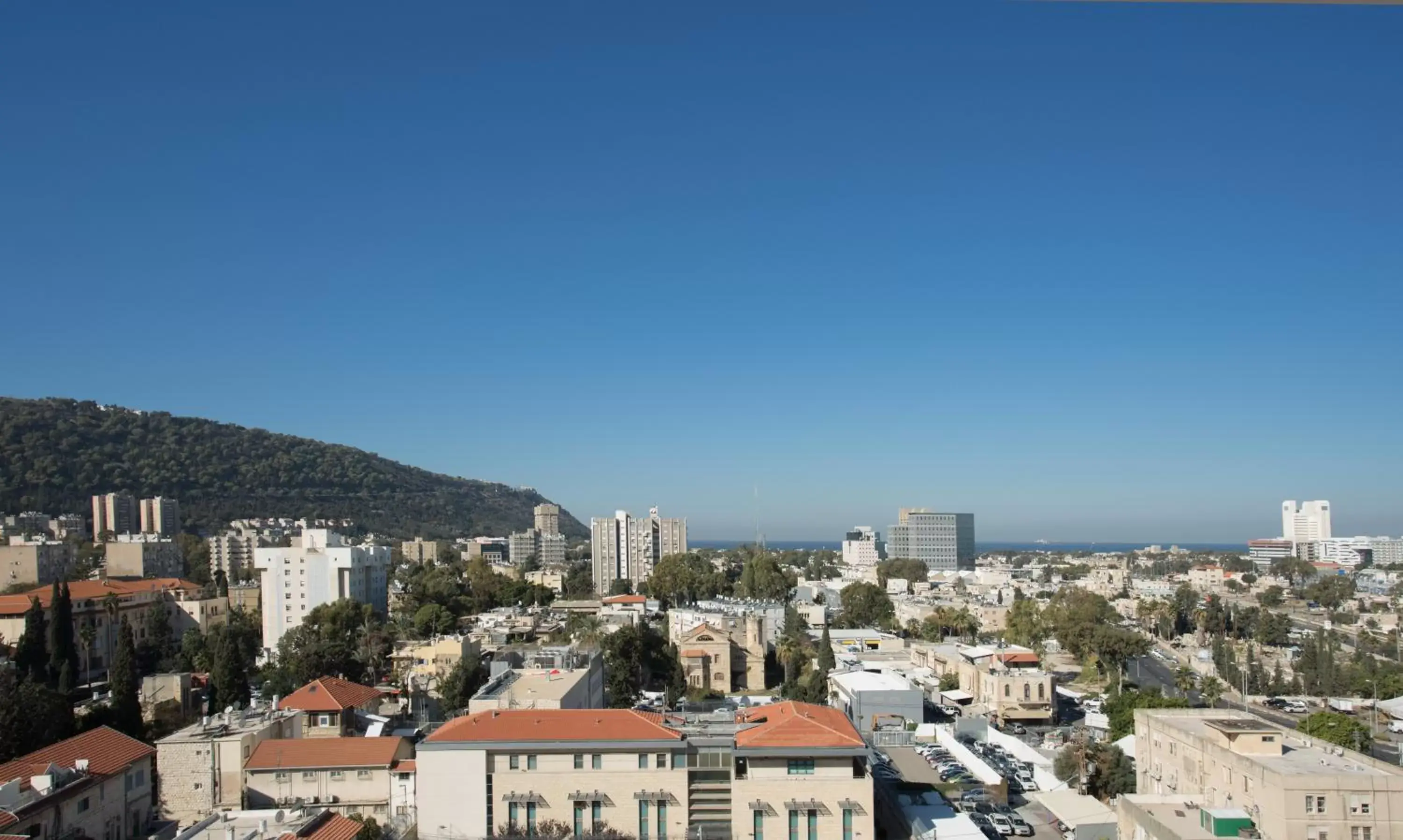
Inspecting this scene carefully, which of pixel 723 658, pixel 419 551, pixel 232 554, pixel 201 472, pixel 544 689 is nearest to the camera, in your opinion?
pixel 544 689

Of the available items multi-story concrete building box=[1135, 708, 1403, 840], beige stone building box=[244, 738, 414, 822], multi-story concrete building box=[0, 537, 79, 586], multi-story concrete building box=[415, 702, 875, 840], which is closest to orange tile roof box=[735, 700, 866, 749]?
Result: multi-story concrete building box=[415, 702, 875, 840]

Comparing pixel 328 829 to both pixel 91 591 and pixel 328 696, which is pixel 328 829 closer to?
pixel 328 696

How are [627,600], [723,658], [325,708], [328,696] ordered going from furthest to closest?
[627,600] < [723,658] < [328,696] < [325,708]

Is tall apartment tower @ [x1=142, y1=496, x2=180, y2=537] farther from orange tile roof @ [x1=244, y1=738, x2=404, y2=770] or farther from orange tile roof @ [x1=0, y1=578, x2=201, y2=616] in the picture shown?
orange tile roof @ [x1=244, y1=738, x2=404, y2=770]

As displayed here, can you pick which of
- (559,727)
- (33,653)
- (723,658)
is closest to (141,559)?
(33,653)

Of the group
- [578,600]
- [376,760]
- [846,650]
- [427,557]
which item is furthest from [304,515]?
[376,760]

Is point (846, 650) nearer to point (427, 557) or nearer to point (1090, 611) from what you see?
point (1090, 611)

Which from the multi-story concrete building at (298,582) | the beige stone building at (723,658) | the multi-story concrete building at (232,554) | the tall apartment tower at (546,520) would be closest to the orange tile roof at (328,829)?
the beige stone building at (723,658)

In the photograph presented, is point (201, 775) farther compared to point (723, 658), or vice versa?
point (723, 658)
